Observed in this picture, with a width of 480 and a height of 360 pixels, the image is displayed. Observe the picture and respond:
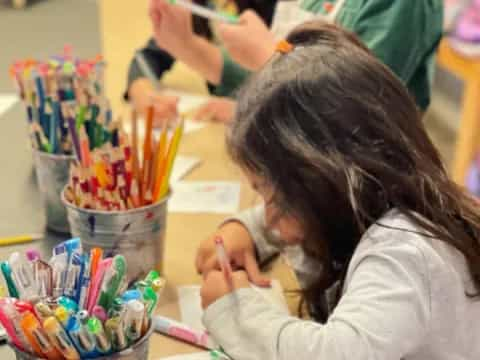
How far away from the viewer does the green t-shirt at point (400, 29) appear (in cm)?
99

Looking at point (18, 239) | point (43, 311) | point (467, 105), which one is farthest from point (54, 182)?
point (467, 105)

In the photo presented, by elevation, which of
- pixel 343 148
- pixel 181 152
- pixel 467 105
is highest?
pixel 343 148

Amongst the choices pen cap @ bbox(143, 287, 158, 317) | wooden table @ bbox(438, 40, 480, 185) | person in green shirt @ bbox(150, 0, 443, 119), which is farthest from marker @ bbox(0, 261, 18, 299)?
wooden table @ bbox(438, 40, 480, 185)

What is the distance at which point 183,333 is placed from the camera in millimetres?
720

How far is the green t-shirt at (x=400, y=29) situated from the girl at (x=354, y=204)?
0.26m

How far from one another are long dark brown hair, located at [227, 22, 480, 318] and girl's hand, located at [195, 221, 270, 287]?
0.13 m

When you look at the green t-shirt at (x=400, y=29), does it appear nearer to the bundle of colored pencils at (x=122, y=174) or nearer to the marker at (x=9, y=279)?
the bundle of colored pencils at (x=122, y=174)

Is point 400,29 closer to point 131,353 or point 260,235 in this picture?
point 260,235

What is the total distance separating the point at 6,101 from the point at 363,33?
2.32ft

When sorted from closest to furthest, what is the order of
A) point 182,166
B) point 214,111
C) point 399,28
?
point 399,28 < point 182,166 < point 214,111

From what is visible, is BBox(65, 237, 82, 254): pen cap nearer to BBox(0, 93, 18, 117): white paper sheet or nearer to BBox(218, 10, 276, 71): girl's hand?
BBox(218, 10, 276, 71): girl's hand

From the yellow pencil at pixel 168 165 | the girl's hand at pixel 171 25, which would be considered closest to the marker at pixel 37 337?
the yellow pencil at pixel 168 165

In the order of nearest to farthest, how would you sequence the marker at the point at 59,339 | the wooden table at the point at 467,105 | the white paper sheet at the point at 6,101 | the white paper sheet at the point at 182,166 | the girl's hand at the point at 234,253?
the marker at the point at 59,339 → the girl's hand at the point at 234,253 → the white paper sheet at the point at 182,166 → the white paper sheet at the point at 6,101 → the wooden table at the point at 467,105

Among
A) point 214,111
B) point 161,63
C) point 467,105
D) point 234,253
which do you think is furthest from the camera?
point 467,105
